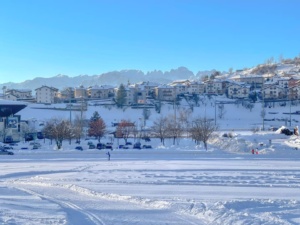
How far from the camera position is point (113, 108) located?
6575 centimetres

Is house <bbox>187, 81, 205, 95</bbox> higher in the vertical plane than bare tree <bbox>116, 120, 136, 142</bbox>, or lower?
higher

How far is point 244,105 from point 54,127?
129 ft

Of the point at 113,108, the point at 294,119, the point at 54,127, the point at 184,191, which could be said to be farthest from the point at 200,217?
the point at 113,108

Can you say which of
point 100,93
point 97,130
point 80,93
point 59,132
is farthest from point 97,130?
point 80,93

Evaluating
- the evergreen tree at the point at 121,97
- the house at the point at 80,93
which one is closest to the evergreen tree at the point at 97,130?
the evergreen tree at the point at 121,97

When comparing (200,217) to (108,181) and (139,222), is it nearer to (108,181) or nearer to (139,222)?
(139,222)

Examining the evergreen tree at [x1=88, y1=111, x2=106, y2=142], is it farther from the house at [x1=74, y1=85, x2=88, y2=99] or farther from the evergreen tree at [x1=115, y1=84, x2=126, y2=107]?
the house at [x1=74, y1=85, x2=88, y2=99]

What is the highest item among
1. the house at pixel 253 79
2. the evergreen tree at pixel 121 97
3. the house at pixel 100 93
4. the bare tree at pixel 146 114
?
the house at pixel 253 79

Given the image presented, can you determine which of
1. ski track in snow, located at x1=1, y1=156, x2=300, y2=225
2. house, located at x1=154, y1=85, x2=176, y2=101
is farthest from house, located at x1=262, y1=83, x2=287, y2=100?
ski track in snow, located at x1=1, y1=156, x2=300, y2=225

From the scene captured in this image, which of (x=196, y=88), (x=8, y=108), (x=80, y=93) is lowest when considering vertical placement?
(x=8, y=108)

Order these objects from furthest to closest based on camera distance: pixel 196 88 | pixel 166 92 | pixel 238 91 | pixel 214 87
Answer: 1. pixel 196 88
2. pixel 214 87
3. pixel 238 91
4. pixel 166 92

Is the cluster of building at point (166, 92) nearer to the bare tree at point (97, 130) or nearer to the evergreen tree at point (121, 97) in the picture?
the evergreen tree at point (121, 97)

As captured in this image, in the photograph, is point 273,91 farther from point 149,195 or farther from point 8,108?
point 149,195

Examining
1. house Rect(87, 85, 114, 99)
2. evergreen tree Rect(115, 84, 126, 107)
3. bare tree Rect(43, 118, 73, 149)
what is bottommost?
bare tree Rect(43, 118, 73, 149)
